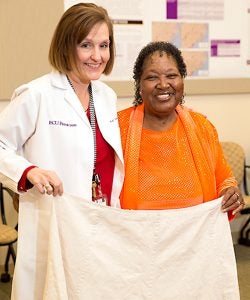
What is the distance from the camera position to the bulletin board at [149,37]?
165 inches

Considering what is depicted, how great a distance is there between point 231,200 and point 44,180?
888 mm

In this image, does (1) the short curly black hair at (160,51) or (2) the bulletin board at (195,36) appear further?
(2) the bulletin board at (195,36)

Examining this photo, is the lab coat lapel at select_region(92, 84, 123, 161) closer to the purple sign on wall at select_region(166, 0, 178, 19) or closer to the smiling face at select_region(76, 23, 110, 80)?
the smiling face at select_region(76, 23, 110, 80)

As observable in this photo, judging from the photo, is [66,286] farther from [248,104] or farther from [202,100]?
[248,104]

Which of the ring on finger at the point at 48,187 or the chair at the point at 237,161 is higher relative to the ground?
the ring on finger at the point at 48,187

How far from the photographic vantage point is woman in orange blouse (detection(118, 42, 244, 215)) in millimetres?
2447

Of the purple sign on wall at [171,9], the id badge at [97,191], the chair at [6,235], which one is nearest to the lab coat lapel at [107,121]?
the id badge at [97,191]

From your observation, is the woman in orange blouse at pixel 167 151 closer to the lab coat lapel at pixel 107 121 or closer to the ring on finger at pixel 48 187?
the lab coat lapel at pixel 107 121

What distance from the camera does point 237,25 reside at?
5.06 meters

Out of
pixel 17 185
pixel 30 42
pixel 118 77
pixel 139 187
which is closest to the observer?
pixel 17 185

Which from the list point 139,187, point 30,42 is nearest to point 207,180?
point 139,187

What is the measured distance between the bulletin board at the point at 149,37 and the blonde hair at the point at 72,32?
209cm

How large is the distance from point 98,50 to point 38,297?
1.05 metres

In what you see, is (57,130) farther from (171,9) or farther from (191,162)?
(171,9)
